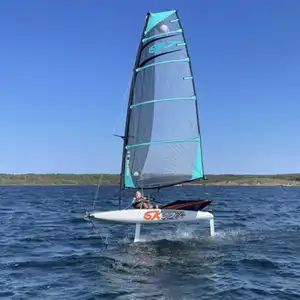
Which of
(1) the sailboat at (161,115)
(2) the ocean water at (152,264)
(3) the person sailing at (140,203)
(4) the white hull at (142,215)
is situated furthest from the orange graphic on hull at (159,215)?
(1) the sailboat at (161,115)

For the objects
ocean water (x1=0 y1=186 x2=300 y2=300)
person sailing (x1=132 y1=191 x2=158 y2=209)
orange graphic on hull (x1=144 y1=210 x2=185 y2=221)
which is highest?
person sailing (x1=132 y1=191 x2=158 y2=209)

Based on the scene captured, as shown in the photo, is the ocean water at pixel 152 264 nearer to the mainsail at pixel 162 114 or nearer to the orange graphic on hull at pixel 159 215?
the orange graphic on hull at pixel 159 215

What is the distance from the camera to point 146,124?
90.1 feet

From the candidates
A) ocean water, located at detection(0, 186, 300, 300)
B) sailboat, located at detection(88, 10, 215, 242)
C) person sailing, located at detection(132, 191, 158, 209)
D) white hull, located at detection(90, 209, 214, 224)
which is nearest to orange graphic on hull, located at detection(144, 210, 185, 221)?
white hull, located at detection(90, 209, 214, 224)

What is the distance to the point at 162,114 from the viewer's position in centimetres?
2759

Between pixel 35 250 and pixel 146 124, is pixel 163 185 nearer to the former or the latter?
pixel 146 124

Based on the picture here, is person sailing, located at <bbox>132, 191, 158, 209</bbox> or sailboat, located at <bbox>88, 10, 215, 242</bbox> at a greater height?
sailboat, located at <bbox>88, 10, 215, 242</bbox>

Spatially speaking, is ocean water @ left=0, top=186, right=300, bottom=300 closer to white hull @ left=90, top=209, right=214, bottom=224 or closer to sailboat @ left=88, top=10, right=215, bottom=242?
white hull @ left=90, top=209, right=214, bottom=224

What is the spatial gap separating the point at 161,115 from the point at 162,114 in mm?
86

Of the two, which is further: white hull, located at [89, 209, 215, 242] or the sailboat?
the sailboat

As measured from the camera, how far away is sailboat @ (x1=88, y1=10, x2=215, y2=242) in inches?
1078

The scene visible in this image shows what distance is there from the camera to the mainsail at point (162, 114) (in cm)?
2741

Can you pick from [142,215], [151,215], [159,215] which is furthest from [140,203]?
[159,215]

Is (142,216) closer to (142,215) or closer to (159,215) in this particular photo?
(142,215)
